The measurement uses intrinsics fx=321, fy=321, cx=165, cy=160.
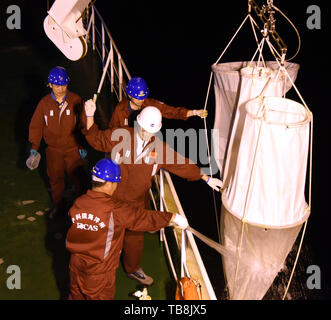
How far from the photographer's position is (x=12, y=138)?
6.02 meters

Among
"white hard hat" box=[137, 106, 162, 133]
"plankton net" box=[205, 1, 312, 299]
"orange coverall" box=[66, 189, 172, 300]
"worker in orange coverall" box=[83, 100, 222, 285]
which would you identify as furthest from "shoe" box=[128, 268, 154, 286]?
"white hard hat" box=[137, 106, 162, 133]

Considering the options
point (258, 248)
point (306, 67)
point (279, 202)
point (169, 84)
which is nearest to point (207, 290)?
point (258, 248)

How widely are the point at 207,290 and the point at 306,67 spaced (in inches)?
570

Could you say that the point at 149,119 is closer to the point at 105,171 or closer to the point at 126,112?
the point at 105,171

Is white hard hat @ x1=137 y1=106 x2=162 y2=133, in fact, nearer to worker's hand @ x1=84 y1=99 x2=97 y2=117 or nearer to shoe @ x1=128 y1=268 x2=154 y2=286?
worker's hand @ x1=84 y1=99 x2=97 y2=117

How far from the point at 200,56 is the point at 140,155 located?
17124 mm

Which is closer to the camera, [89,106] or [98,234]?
[98,234]

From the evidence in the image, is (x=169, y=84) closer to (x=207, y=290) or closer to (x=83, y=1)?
(x=83, y=1)

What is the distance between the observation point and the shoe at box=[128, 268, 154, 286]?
3.42 m

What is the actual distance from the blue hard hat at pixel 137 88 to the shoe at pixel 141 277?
1979 millimetres

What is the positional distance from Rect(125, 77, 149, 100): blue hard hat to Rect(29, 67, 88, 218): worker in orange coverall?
2.03 ft

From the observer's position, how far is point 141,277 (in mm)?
3438
